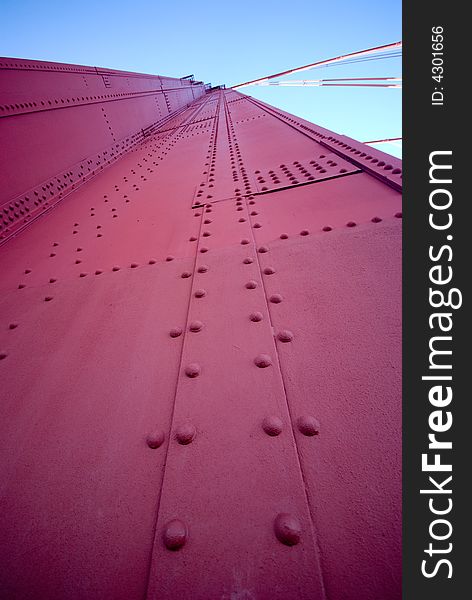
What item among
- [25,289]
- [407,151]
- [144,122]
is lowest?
[25,289]

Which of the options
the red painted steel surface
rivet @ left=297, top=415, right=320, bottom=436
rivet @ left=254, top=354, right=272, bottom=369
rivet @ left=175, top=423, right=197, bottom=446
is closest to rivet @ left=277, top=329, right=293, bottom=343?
the red painted steel surface

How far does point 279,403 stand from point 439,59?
141 cm

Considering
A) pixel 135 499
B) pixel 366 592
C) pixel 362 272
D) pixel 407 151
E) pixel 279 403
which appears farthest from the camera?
pixel 362 272

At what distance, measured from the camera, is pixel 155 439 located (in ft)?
2.86

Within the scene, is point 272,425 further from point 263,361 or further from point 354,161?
point 354,161

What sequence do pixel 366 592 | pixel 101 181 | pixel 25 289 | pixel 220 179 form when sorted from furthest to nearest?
pixel 101 181 < pixel 220 179 < pixel 25 289 < pixel 366 592

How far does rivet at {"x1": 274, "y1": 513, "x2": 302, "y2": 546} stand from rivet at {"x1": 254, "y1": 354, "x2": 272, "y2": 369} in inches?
17.8

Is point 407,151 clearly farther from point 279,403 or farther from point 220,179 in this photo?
point 220,179

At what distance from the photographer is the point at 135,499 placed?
759 millimetres

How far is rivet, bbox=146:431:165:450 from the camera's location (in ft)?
2.85

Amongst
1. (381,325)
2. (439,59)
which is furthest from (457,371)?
(439,59)

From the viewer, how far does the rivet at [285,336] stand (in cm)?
111

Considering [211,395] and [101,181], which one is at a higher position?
[101,181]

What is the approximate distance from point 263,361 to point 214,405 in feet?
0.76
